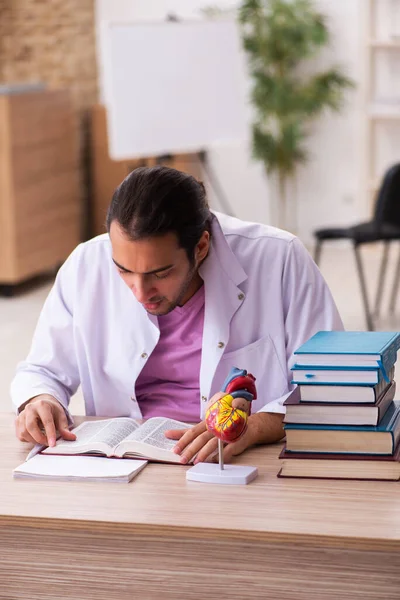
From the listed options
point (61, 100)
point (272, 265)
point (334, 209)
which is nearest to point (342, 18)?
point (334, 209)

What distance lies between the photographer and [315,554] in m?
1.48

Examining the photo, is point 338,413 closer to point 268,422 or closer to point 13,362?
point 268,422

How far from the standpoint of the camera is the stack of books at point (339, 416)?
1687 mm

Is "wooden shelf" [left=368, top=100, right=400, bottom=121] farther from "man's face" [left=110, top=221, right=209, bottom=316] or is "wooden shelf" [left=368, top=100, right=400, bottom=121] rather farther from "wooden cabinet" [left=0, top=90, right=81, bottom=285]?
"man's face" [left=110, top=221, right=209, bottom=316]

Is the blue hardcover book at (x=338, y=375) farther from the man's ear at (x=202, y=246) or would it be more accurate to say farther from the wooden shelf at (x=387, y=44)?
the wooden shelf at (x=387, y=44)

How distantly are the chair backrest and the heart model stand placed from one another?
146 inches

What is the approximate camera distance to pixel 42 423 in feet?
6.34

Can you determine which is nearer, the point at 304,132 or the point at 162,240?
the point at 162,240

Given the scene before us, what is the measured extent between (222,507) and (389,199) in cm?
390

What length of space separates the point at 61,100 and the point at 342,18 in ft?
6.93

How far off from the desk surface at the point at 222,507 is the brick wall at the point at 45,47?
5.86 meters

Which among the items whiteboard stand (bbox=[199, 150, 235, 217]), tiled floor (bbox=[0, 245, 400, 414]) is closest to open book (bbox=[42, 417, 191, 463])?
tiled floor (bbox=[0, 245, 400, 414])

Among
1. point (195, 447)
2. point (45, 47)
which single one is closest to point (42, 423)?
point (195, 447)

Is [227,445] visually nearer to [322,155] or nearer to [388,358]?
[388,358]
